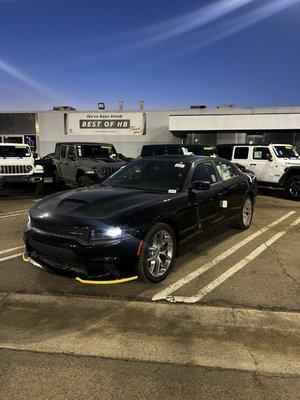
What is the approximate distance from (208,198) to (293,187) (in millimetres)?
7308

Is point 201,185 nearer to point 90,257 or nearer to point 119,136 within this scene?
point 90,257

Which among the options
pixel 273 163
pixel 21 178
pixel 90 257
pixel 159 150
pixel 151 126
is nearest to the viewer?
pixel 90 257

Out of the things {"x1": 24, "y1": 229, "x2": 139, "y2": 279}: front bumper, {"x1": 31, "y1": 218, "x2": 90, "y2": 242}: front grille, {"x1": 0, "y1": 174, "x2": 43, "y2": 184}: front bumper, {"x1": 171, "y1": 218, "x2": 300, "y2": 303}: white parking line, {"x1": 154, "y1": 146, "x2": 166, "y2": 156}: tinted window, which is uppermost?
{"x1": 154, "y1": 146, "x2": 166, "y2": 156}: tinted window

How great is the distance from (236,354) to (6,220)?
6905 millimetres

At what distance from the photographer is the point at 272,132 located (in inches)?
982

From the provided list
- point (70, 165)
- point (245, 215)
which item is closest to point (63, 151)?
point (70, 165)

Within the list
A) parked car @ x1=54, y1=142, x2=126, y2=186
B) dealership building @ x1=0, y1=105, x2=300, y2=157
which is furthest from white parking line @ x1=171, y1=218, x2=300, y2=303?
dealership building @ x1=0, y1=105, x2=300, y2=157

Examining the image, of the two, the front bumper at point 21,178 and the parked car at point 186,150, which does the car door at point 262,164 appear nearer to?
the parked car at point 186,150

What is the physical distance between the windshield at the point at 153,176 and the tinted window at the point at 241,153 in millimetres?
8080

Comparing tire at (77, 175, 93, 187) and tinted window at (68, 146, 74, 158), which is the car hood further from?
tinted window at (68, 146, 74, 158)

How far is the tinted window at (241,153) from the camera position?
44.7 ft

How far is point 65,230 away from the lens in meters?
4.38

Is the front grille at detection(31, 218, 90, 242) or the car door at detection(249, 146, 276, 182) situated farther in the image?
the car door at detection(249, 146, 276, 182)

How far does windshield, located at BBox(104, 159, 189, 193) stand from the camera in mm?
5575
